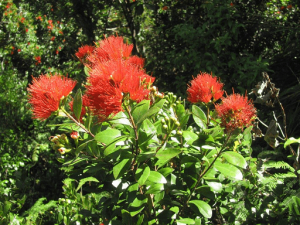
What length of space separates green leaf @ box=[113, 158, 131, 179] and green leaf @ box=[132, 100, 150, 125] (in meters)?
0.16

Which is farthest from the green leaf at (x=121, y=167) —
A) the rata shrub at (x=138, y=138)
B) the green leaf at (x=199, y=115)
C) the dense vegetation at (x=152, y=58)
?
the dense vegetation at (x=152, y=58)

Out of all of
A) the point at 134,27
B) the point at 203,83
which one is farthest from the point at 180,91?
the point at 203,83

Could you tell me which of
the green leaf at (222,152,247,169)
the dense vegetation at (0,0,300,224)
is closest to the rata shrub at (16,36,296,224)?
the green leaf at (222,152,247,169)

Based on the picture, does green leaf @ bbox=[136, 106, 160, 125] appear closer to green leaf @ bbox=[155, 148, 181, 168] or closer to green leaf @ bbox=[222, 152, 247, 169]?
green leaf @ bbox=[155, 148, 181, 168]

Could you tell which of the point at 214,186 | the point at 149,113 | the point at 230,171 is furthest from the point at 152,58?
the point at 149,113

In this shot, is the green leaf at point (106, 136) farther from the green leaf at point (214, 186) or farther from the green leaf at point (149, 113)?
the green leaf at point (214, 186)

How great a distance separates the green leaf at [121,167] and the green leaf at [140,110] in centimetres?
16

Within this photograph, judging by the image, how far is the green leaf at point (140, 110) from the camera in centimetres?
94

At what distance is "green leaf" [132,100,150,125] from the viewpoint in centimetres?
94

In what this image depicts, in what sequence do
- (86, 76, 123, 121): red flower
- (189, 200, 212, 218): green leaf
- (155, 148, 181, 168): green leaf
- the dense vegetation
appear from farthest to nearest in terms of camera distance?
1. the dense vegetation
2. (189, 200, 212, 218): green leaf
3. (155, 148, 181, 168): green leaf
4. (86, 76, 123, 121): red flower

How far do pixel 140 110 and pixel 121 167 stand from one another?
0.22 m

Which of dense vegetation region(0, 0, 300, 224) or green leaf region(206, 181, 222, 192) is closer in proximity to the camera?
green leaf region(206, 181, 222, 192)

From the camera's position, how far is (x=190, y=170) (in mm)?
1276

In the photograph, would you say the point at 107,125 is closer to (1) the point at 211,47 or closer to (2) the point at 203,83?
(2) the point at 203,83
